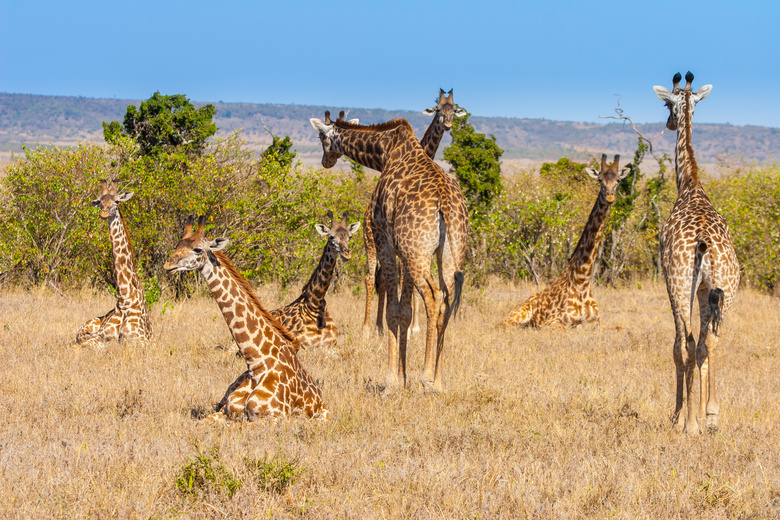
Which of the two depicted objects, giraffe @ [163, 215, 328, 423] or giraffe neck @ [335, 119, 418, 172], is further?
giraffe neck @ [335, 119, 418, 172]

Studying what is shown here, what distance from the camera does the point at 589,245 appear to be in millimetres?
11039

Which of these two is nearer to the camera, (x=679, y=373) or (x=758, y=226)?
(x=679, y=373)

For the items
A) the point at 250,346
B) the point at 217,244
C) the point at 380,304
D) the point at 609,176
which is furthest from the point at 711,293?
the point at 380,304

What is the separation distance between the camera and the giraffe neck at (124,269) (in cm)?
955

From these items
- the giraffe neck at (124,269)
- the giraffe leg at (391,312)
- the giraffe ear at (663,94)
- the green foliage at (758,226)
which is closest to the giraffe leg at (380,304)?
the giraffe leg at (391,312)

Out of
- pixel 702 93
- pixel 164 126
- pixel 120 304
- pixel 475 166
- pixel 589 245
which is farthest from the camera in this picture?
pixel 475 166

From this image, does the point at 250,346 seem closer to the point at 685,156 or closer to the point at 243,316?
the point at 243,316

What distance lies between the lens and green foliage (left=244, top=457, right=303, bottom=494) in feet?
16.5

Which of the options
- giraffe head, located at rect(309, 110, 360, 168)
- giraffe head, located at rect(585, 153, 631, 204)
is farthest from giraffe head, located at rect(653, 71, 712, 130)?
giraffe head, located at rect(309, 110, 360, 168)

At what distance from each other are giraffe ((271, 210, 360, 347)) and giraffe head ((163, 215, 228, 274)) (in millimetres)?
3253

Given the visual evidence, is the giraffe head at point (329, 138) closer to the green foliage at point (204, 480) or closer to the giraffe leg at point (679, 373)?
the giraffe leg at point (679, 373)

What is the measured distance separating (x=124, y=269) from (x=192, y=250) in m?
3.87

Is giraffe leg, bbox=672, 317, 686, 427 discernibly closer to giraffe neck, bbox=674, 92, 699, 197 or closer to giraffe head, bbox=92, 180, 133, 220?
giraffe neck, bbox=674, 92, 699, 197

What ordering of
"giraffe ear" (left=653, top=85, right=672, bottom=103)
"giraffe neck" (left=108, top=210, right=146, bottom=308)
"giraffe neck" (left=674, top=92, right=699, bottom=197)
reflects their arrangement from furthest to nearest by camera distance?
"giraffe neck" (left=108, top=210, right=146, bottom=308)
"giraffe ear" (left=653, top=85, right=672, bottom=103)
"giraffe neck" (left=674, top=92, right=699, bottom=197)
